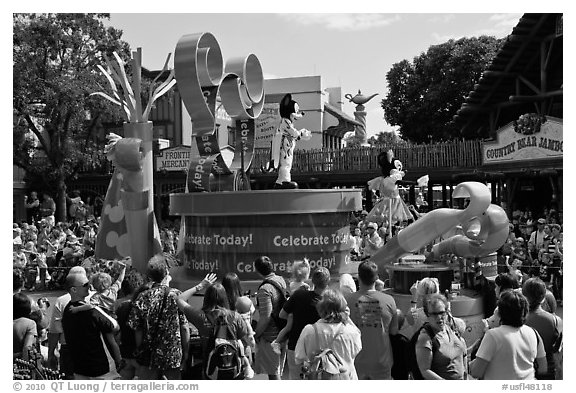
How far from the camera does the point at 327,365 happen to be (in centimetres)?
437

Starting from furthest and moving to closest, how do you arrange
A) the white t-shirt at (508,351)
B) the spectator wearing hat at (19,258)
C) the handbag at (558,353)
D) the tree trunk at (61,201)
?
the tree trunk at (61,201) → the spectator wearing hat at (19,258) → the handbag at (558,353) → the white t-shirt at (508,351)

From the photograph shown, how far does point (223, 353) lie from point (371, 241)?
806 cm

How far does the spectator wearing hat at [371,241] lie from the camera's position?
1235cm

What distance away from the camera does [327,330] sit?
441 cm

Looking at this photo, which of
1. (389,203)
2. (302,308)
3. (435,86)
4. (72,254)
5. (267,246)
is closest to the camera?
(302,308)

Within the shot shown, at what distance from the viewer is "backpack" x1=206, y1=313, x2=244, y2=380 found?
4648mm

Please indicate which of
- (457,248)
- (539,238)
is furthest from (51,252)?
(539,238)

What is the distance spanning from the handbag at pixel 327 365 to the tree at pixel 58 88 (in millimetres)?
19404

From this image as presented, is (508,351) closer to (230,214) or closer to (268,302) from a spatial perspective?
(268,302)

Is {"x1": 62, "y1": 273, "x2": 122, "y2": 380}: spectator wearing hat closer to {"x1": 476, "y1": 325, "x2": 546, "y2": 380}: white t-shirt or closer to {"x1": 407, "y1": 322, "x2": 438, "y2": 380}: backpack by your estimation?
{"x1": 407, "y1": 322, "x2": 438, "y2": 380}: backpack

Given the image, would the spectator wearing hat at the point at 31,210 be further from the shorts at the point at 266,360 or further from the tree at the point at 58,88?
the shorts at the point at 266,360

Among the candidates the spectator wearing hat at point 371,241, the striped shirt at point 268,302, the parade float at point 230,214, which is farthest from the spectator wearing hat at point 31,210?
Result: the striped shirt at point 268,302

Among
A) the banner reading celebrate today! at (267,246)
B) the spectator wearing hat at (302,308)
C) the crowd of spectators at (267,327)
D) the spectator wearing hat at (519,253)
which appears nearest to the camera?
the crowd of spectators at (267,327)

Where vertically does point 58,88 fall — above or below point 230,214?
above
